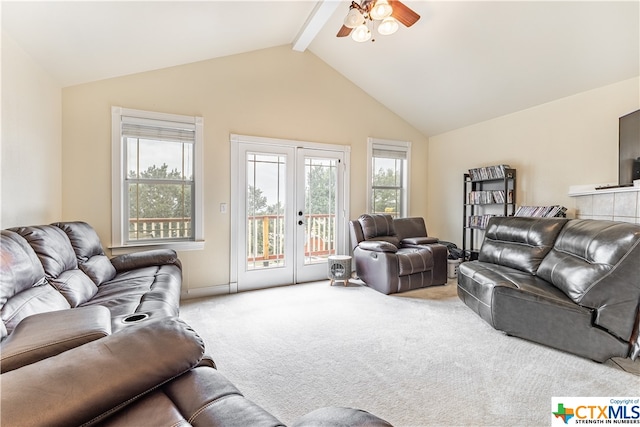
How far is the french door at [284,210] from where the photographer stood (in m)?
3.98

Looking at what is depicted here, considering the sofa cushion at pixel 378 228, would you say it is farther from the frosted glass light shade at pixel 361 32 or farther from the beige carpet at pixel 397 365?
the frosted glass light shade at pixel 361 32

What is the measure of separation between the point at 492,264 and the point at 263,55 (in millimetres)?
3864

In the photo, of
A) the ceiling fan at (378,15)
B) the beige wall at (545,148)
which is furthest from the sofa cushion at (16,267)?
the beige wall at (545,148)

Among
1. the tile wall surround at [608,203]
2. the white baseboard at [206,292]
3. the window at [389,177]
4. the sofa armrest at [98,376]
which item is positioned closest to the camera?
the sofa armrest at [98,376]

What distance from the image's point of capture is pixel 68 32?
2373 millimetres

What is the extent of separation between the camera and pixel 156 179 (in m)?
3.54

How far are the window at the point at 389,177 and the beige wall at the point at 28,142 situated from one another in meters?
3.94

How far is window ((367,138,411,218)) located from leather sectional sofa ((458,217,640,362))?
7.45 feet

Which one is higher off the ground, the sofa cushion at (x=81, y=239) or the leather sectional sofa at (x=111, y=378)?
the sofa cushion at (x=81, y=239)

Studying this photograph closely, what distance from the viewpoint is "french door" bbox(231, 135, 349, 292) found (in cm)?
398

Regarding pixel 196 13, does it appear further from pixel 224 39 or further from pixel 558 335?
pixel 558 335

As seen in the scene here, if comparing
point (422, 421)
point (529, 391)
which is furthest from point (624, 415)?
point (422, 421)

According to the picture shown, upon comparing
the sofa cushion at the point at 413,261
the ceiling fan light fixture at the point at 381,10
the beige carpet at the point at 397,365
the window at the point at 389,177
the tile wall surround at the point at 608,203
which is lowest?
the beige carpet at the point at 397,365

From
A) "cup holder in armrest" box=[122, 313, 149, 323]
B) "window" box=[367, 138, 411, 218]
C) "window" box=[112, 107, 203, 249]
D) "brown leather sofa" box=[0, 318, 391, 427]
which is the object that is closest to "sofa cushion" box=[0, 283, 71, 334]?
"cup holder in armrest" box=[122, 313, 149, 323]
